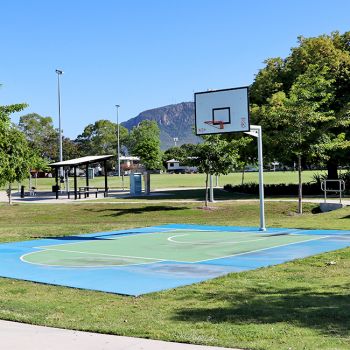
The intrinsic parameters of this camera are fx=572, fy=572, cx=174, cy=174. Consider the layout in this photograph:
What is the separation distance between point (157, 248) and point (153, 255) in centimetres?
149

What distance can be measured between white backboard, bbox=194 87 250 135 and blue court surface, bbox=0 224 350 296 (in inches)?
148

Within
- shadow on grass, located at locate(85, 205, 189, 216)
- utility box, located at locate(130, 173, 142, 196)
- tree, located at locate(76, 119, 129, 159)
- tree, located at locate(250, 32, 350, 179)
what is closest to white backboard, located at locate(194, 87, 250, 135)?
shadow on grass, located at locate(85, 205, 189, 216)

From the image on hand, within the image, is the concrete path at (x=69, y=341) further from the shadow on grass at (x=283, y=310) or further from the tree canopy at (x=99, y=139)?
the tree canopy at (x=99, y=139)

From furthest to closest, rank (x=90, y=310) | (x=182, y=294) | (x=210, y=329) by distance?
(x=182, y=294) < (x=90, y=310) < (x=210, y=329)

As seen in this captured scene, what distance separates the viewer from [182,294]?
9.18 meters

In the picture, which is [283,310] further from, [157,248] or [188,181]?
[188,181]

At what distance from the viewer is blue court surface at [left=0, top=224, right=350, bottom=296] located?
11.0 meters

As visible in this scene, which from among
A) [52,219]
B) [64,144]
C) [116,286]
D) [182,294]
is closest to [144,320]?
[182,294]

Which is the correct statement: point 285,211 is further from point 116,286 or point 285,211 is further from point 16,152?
point 116,286

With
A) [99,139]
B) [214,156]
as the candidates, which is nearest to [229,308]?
[214,156]

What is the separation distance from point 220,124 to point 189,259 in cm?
865

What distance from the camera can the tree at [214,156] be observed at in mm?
29531

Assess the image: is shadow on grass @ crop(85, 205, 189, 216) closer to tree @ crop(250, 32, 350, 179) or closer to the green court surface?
tree @ crop(250, 32, 350, 179)

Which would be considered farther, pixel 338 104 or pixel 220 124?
pixel 338 104
